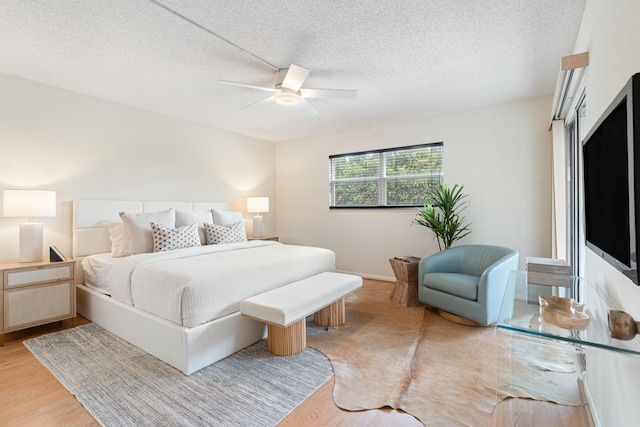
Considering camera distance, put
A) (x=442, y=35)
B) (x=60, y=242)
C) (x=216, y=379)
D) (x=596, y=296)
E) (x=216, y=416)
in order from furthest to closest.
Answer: (x=60, y=242)
(x=442, y=35)
(x=216, y=379)
(x=216, y=416)
(x=596, y=296)

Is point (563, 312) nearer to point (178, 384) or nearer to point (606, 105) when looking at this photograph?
point (606, 105)

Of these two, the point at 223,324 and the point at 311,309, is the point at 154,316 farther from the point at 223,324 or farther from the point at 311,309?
the point at 311,309

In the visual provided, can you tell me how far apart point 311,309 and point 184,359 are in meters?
0.95

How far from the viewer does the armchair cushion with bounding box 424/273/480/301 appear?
2.84 meters

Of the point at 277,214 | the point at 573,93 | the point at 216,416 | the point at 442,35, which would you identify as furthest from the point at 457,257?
the point at 277,214

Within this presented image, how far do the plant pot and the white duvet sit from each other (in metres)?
2.19

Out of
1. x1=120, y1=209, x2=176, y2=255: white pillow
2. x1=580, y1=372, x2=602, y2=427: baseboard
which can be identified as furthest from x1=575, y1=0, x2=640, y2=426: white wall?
x1=120, y1=209, x2=176, y2=255: white pillow

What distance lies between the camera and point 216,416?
1691mm

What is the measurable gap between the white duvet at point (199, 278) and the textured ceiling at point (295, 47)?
1.80m

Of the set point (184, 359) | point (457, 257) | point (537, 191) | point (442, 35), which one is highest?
point (442, 35)

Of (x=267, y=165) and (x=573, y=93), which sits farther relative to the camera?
(x=267, y=165)

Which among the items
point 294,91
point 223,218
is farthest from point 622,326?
point 223,218

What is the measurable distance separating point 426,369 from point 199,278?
1.78 m

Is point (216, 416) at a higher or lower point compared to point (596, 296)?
lower
